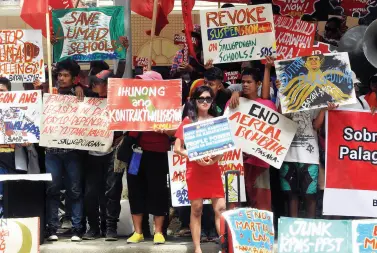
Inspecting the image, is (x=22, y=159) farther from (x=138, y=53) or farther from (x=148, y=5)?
(x=138, y=53)

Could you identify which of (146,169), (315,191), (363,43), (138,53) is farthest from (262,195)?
(138,53)

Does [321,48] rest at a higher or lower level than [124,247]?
higher

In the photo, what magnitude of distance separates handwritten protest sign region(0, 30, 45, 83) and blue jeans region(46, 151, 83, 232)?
3.60 feet

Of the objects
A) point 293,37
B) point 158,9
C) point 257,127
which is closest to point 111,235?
point 257,127

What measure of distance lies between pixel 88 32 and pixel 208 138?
2.65 meters

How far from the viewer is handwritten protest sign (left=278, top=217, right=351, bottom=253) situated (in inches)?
405

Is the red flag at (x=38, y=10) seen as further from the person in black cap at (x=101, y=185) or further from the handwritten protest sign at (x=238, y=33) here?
the handwritten protest sign at (x=238, y=33)

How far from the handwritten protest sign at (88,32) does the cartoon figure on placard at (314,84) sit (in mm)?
2184

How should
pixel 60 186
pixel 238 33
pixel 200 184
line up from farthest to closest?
pixel 238 33
pixel 60 186
pixel 200 184

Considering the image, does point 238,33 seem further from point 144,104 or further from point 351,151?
point 351,151

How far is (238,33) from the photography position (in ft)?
40.5

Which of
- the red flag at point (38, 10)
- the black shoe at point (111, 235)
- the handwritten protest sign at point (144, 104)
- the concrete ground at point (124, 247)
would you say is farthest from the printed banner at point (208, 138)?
the red flag at point (38, 10)

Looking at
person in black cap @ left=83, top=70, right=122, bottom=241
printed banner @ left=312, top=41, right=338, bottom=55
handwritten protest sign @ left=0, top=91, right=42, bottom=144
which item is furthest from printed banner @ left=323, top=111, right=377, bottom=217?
handwritten protest sign @ left=0, top=91, right=42, bottom=144

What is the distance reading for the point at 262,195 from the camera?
11.9 meters
